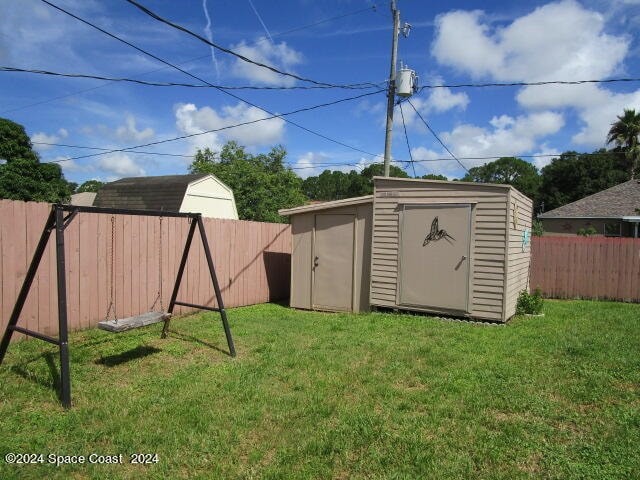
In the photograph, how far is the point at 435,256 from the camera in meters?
8.36

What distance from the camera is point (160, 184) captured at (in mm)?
18328

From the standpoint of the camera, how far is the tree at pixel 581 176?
39.1m

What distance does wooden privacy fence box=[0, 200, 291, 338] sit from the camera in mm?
5863

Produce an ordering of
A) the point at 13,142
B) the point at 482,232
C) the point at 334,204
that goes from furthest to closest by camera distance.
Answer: the point at 13,142 → the point at 334,204 → the point at 482,232

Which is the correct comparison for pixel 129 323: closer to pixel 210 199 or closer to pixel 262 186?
pixel 210 199

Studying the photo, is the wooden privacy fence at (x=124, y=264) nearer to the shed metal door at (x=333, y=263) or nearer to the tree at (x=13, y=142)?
the shed metal door at (x=333, y=263)

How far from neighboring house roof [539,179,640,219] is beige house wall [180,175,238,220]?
57.9 ft

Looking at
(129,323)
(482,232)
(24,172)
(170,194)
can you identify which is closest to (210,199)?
(170,194)

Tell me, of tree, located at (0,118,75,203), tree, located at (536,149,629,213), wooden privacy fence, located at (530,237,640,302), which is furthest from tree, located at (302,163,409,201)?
wooden privacy fence, located at (530,237,640,302)

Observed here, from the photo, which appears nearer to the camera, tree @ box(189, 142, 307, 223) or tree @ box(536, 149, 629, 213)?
tree @ box(189, 142, 307, 223)

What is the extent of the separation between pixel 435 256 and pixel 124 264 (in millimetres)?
5317

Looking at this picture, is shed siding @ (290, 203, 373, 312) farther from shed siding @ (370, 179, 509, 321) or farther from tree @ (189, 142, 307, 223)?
tree @ (189, 142, 307, 223)

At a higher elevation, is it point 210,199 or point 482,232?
point 210,199

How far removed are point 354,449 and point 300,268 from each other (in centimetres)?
649
